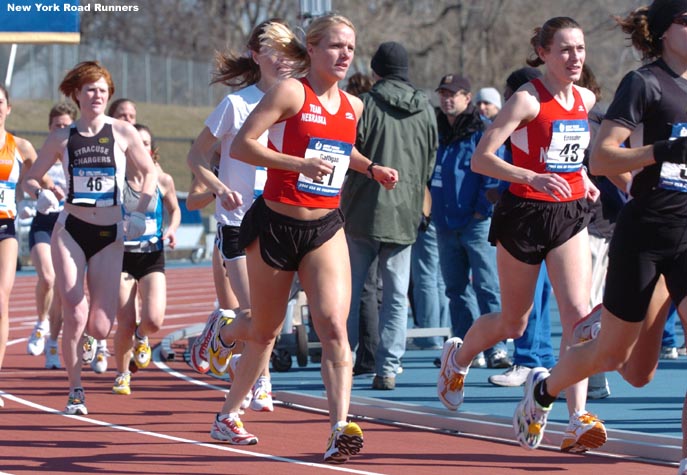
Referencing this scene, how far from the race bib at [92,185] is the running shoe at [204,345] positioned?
126 cm

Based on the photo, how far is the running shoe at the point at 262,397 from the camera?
9.24 meters

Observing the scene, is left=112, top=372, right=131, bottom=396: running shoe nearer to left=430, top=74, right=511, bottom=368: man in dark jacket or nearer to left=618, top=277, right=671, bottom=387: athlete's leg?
left=430, top=74, right=511, bottom=368: man in dark jacket

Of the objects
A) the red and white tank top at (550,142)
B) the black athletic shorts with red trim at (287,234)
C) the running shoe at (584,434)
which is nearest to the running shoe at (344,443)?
the black athletic shorts with red trim at (287,234)

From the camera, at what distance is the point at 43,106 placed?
50438mm

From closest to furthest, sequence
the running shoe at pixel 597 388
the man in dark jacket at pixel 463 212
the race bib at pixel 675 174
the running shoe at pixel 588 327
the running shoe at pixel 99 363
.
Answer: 1. the race bib at pixel 675 174
2. the running shoe at pixel 588 327
3. the running shoe at pixel 597 388
4. the man in dark jacket at pixel 463 212
5. the running shoe at pixel 99 363

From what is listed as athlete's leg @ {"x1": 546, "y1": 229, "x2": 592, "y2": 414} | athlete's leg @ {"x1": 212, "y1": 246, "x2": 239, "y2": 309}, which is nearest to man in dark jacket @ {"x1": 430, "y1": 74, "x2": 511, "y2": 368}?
athlete's leg @ {"x1": 212, "y1": 246, "x2": 239, "y2": 309}

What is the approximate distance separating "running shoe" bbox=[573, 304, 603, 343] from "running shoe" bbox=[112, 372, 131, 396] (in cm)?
433

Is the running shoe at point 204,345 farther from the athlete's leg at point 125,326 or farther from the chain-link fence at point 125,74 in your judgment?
the chain-link fence at point 125,74

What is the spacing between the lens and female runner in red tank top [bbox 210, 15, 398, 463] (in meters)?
6.95

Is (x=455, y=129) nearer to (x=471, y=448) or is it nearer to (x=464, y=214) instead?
(x=464, y=214)

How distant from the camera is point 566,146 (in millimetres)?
7430

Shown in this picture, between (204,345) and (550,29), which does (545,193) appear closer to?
(550,29)


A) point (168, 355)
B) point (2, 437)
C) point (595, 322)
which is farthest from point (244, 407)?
point (168, 355)

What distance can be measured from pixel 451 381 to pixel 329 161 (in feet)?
6.28
